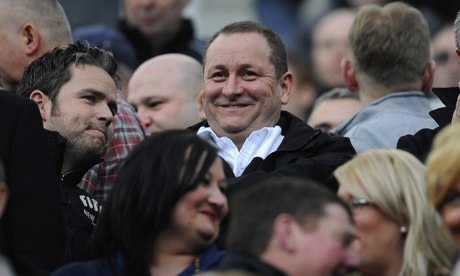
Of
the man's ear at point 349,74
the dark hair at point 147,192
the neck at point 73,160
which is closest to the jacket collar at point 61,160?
the neck at point 73,160

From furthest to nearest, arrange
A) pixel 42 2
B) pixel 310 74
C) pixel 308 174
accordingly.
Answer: pixel 310 74 → pixel 42 2 → pixel 308 174

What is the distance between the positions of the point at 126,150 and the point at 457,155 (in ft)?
9.95

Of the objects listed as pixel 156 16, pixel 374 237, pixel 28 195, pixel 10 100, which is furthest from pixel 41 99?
pixel 156 16

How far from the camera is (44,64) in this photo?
7.96 metres

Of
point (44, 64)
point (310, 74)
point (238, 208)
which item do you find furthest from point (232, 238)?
point (310, 74)

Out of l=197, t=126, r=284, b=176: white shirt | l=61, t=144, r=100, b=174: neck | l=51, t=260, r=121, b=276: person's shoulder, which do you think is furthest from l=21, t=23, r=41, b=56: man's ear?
l=51, t=260, r=121, b=276: person's shoulder

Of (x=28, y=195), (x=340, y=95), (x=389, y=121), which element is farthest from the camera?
(x=340, y=95)

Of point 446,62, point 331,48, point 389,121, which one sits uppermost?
point 389,121

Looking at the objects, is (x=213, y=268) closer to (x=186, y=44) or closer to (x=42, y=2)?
(x=42, y=2)

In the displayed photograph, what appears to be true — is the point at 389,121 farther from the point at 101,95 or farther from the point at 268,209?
the point at 268,209

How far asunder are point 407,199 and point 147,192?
1.06m

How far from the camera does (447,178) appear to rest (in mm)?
5996

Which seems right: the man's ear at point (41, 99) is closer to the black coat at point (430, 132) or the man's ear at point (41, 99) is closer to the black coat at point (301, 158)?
the black coat at point (301, 158)

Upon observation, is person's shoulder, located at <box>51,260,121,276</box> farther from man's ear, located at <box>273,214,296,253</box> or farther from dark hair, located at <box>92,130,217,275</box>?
man's ear, located at <box>273,214,296,253</box>
